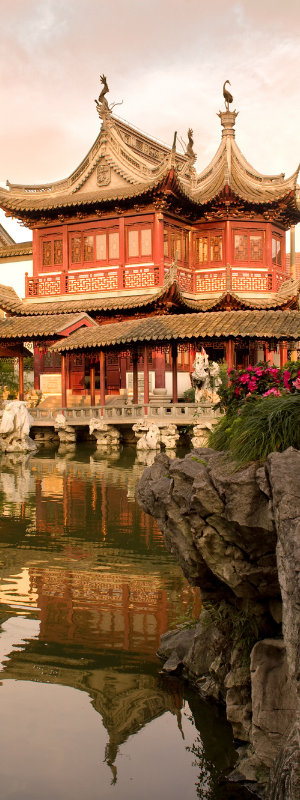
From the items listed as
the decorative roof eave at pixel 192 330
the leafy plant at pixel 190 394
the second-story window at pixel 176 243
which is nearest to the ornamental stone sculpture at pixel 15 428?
the decorative roof eave at pixel 192 330

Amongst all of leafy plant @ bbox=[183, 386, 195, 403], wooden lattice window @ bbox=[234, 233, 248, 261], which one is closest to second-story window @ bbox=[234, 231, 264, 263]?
wooden lattice window @ bbox=[234, 233, 248, 261]

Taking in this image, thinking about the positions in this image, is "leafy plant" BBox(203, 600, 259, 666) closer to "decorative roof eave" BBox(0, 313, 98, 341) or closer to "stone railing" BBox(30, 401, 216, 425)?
"stone railing" BBox(30, 401, 216, 425)

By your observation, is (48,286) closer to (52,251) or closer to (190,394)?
(52,251)

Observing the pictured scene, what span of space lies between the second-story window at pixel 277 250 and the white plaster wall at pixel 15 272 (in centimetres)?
1380

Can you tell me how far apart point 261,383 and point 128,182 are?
24.4 metres

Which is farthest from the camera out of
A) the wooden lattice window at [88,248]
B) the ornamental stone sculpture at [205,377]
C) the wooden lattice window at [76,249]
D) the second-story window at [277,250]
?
the wooden lattice window at [76,249]

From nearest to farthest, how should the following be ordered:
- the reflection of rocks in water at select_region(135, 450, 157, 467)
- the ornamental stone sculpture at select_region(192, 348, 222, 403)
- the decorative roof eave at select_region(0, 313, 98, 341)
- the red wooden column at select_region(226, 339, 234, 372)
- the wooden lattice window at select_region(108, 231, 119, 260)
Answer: the reflection of rocks in water at select_region(135, 450, 157, 467) < the red wooden column at select_region(226, 339, 234, 372) < the ornamental stone sculpture at select_region(192, 348, 222, 403) < the decorative roof eave at select_region(0, 313, 98, 341) < the wooden lattice window at select_region(108, 231, 119, 260)

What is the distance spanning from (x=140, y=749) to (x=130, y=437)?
64.3ft

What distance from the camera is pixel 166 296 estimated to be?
990 inches

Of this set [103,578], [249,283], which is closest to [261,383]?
[103,578]

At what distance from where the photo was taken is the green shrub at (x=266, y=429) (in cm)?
462

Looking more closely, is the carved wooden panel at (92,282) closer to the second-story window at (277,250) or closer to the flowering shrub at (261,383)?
the second-story window at (277,250)

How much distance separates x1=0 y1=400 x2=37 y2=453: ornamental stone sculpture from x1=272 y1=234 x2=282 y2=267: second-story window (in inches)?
498

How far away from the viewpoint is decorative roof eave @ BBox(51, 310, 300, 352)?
67.1ft
